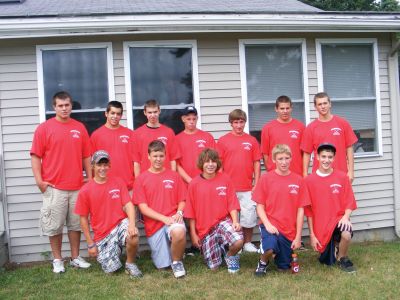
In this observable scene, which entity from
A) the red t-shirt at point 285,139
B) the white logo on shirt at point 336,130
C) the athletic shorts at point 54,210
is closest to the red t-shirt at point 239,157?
the red t-shirt at point 285,139

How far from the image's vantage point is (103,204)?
4582 millimetres

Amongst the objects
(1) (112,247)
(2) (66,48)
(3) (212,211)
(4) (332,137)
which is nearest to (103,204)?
(1) (112,247)

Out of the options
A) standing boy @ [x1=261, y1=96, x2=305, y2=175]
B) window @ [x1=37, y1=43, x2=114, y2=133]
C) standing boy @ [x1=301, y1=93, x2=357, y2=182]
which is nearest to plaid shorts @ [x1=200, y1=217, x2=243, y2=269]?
standing boy @ [x1=261, y1=96, x2=305, y2=175]

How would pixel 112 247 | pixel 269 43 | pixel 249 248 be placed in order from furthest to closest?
pixel 269 43, pixel 249 248, pixel 112 247

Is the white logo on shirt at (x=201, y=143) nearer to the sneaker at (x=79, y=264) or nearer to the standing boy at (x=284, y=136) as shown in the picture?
the standing boy at (x=284, y=136)

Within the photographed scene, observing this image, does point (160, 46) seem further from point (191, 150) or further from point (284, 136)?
point (284, 136)

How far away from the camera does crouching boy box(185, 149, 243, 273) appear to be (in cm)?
454

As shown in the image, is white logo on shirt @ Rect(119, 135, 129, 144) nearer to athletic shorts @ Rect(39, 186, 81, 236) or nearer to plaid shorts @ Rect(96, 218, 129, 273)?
athletic shorts @ Rect(39, 186, 81, 236)

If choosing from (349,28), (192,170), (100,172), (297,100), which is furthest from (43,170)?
(349,28)

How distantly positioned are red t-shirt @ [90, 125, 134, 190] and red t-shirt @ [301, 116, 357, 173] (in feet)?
6.62

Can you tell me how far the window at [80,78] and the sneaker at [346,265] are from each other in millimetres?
3258

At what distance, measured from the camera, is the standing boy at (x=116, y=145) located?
195 inches

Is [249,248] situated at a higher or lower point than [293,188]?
lower

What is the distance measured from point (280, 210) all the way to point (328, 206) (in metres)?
0.52
